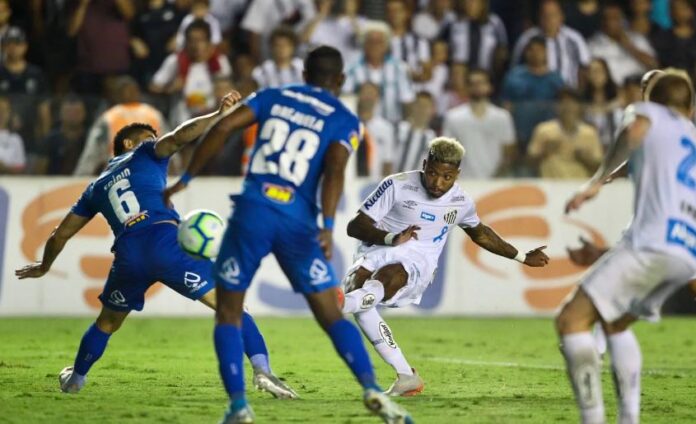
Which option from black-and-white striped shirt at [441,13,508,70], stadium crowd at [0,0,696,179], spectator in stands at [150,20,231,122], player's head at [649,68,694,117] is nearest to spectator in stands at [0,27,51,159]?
stadium crowd at [0,0,696,179]

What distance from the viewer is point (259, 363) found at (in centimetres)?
1005

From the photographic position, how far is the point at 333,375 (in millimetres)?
11602

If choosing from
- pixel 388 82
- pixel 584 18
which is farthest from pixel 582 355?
pixel 584 18

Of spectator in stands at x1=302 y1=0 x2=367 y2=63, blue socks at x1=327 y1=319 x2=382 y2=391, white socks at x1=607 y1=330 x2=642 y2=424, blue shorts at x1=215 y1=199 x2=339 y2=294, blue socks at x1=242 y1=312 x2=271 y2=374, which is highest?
blue shorts at x1=215 y1=199 x2=339 y2=294

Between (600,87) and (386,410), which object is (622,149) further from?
(600,87)

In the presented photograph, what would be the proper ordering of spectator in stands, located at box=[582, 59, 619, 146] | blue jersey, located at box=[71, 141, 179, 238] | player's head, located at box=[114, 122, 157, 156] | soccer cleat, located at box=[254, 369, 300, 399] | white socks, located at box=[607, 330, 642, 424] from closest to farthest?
white socks, located at box=[607, 330, 642, 424] → soccer cleat, located at box=[254, 369, 300, 399] → blue jersey, located at box=[71, 141, 179, 238] → player's head, located at box=[114, 122, 157, 156] → spectator in stands, located at box=[582, 59, 619, 146]

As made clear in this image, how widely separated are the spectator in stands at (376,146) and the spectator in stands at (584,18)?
4.36 m

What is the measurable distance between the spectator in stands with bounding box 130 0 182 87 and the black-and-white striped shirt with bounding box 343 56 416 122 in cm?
259

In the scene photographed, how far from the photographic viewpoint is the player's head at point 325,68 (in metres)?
8.17

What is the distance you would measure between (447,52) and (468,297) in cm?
403

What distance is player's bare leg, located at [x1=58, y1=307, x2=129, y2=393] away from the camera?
33.1 feet

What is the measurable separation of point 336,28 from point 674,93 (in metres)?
12.2

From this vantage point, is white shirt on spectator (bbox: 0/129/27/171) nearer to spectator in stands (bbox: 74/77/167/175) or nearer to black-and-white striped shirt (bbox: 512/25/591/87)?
spectator in stands (bbox: 74/77/167/175)

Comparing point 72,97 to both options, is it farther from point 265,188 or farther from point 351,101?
point 265,188
